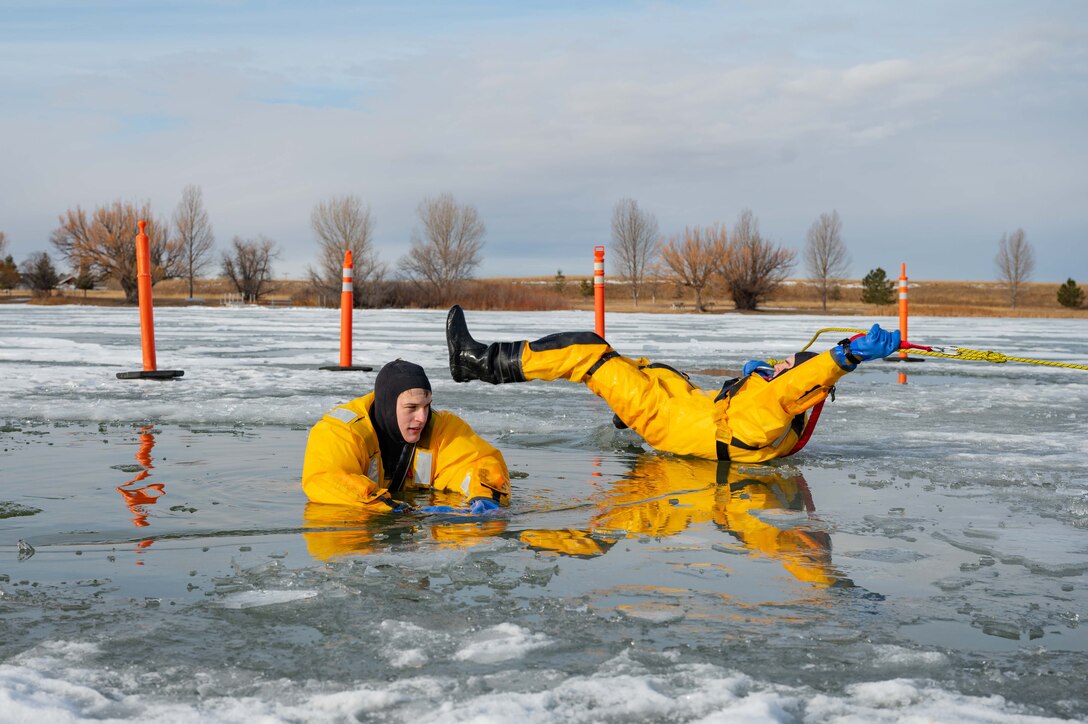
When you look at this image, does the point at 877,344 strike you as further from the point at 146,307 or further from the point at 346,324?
the point at 146,307

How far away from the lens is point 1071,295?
207ft

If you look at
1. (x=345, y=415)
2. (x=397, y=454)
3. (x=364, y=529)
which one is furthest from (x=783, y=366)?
(x=364, y=529)

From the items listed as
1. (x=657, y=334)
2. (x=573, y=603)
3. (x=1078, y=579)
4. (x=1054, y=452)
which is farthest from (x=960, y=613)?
(x=657, y=334)

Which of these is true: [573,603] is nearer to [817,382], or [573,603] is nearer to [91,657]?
[91,657]

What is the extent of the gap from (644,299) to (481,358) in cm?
7324

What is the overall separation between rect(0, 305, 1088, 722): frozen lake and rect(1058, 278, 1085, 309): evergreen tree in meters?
61.9

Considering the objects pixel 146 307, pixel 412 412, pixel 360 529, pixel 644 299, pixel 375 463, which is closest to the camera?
pixel 360 529

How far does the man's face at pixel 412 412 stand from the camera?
4.67 metres

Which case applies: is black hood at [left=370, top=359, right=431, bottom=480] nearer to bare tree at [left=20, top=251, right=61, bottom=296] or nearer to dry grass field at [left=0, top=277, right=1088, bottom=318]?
dry grass field at [left=0, top=277, right=1088, bottom=318]

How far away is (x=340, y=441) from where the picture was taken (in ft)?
15.6

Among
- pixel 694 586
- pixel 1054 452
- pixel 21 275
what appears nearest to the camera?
pixel 694 586

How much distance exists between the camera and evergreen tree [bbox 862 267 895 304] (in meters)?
64.2

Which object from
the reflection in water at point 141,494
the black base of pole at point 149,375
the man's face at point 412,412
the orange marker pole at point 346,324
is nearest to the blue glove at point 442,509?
the man's face at point 412,412

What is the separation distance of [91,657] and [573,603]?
1339 millimetres
